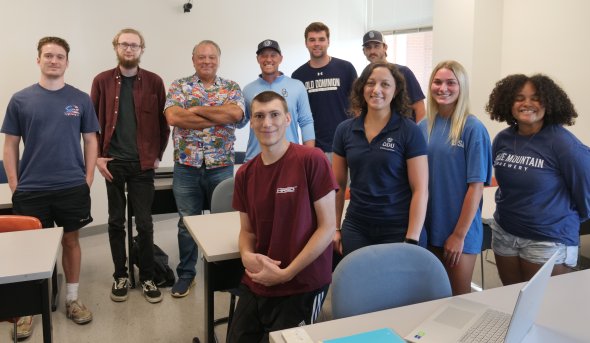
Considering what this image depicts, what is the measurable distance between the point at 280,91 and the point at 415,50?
10.5 feet

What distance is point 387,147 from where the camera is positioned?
200cm

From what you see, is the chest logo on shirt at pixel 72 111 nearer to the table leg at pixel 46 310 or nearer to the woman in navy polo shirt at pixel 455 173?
the table leg at pixel 46 310

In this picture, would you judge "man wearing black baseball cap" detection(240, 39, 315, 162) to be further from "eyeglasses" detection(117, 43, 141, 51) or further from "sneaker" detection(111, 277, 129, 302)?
"sneaker" detection(111, 277, 129, 302)

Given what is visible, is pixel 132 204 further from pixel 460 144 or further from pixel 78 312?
pixel 460 144

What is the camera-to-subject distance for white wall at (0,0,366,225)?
13.7 feet

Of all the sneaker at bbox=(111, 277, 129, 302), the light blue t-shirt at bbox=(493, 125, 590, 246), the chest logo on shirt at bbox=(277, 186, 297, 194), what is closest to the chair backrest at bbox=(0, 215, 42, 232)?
the sneaker at bbox=(111, 277, 129, 302)

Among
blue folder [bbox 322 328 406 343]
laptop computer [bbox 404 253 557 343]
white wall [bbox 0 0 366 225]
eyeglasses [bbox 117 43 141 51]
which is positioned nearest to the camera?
laptop computer [bbox 404 253 557 343]

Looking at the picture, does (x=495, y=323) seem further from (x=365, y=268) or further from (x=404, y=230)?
(x=404, y=230)

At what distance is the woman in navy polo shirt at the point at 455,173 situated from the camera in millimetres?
2057

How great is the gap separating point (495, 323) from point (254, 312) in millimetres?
909

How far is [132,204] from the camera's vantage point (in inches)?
130

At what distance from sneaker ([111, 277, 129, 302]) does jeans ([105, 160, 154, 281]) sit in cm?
8

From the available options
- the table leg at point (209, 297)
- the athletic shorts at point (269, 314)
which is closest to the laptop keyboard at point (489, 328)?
the athletic shorts at point (269, 314)

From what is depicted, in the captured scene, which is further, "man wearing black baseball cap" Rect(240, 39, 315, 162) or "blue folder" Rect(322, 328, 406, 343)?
"man wearing black baseball cap" Rect(240, 39, 315, 162)
